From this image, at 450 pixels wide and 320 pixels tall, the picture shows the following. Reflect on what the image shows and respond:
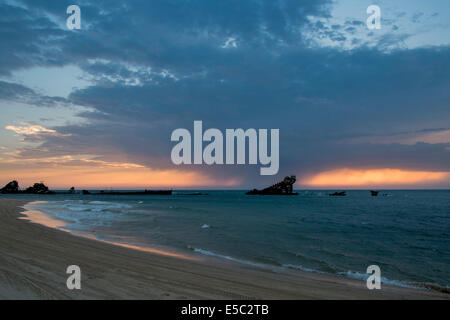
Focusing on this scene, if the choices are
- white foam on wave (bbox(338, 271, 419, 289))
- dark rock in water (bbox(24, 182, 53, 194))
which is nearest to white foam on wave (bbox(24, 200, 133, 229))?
white foam on wave (bbox(338, 271, 419, 289))

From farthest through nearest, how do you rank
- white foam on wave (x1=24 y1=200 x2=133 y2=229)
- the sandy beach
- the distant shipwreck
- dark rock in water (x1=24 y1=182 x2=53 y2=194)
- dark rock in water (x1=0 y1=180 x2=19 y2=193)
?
the distant shipwreck, dark rock in water (x1=24 y1=182 x2=53 y2=194), dark rock in water (x1=0 y1=180 x2=19 y2=193), white foam on wave (x1=24 y1=200 x2=133 y2=229), the sandy beach

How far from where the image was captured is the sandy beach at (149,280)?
708 centimetres

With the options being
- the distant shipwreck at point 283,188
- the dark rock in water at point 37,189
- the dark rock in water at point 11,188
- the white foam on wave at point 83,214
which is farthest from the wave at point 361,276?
the dark rock in water at point 11,188

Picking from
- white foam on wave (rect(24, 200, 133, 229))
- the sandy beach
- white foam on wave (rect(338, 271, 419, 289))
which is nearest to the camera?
the sandy beach

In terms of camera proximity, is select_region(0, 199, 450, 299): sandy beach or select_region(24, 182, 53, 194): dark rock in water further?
select_region(24, 182, 53, 194): dark rock in water

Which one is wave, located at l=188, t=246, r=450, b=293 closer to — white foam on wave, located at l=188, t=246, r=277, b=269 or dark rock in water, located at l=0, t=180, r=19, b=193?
white foam on wave, located at l=188, t=246, r=277, b=269

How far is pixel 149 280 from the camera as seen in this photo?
8.34 m

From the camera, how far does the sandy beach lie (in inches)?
279

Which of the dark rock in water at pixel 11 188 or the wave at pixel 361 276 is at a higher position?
the wave at pixel 361 276

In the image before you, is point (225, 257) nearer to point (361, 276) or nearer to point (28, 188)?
point (361, 276)

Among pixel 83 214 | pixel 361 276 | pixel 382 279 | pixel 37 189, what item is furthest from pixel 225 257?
pixel 37 189

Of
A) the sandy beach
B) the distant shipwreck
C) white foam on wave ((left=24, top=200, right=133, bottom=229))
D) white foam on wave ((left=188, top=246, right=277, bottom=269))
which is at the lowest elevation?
the distant shipwreck

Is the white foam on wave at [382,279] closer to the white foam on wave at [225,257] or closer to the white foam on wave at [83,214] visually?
the white foam on wave at [225,257]
